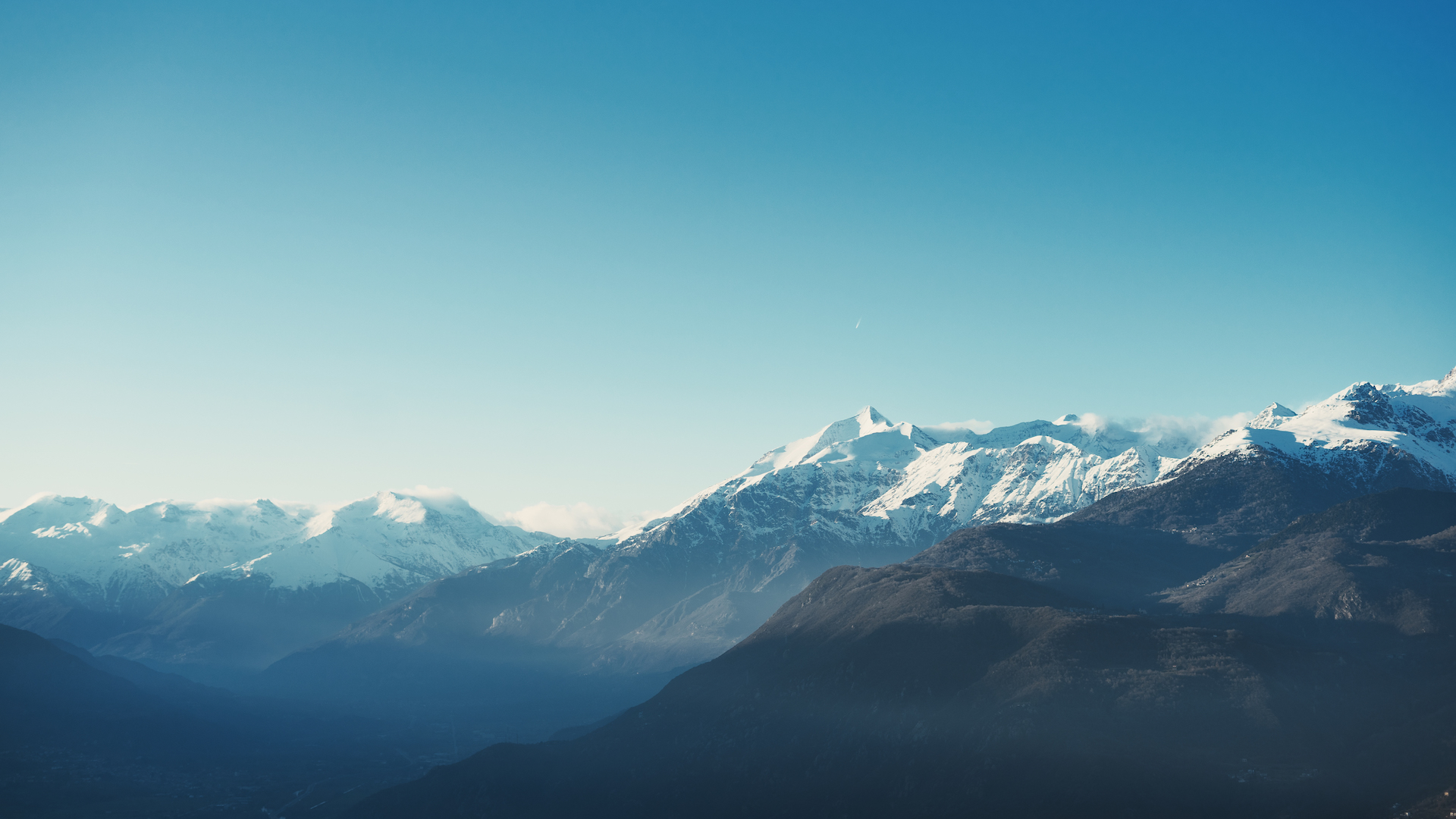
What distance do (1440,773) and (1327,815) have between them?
84.8 ft

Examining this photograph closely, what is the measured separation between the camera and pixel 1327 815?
19562cm

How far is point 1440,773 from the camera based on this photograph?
199 m
